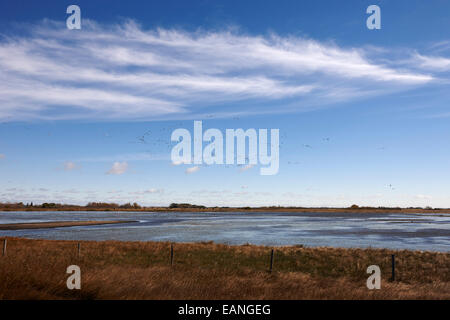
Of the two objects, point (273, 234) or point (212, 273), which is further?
point (273, 234)

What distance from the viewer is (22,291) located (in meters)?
9.23

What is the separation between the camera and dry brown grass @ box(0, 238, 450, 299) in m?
10.5

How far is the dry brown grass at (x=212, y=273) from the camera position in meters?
10.5

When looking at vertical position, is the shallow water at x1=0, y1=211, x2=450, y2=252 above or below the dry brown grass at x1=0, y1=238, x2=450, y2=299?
below

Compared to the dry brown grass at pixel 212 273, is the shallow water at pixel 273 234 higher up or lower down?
lower down

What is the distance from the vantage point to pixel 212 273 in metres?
17.1

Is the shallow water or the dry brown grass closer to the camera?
the dry brown grass

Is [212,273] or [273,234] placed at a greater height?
[212,273]
